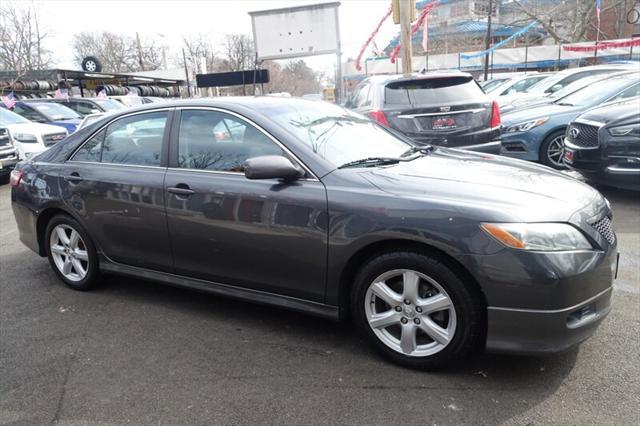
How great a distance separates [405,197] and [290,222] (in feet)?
2.30

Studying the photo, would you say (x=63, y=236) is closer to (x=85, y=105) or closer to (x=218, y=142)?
(x=218, y=142)

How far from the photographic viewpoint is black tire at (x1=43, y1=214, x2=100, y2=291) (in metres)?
3.95

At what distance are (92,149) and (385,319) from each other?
2.70 m

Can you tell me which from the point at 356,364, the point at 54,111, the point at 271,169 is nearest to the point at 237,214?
the point at 271,169

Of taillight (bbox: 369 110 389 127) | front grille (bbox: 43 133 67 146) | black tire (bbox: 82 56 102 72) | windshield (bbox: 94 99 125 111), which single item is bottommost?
front grille (bbox: 43 133 67 146)

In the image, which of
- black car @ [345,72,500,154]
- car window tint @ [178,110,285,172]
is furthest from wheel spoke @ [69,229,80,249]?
black car @ [345,72,500,154]

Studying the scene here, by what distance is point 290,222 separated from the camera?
9.56ft

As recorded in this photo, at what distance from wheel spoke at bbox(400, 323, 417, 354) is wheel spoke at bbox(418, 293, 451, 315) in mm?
131

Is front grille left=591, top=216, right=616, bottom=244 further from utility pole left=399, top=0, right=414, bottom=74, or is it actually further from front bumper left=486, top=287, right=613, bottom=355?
utility pole left=399, top=0, right=414, bottom=74

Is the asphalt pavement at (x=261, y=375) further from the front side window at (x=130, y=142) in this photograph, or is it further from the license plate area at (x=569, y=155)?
the license plate area at (x=569, y=155)

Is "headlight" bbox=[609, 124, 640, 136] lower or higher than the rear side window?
lower

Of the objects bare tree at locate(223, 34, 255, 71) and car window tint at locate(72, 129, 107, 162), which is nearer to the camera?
car window tint at locate(72, 129, 107, 162)

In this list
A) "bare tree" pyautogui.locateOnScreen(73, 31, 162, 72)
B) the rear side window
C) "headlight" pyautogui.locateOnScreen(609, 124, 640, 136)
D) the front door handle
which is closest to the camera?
the front door handle

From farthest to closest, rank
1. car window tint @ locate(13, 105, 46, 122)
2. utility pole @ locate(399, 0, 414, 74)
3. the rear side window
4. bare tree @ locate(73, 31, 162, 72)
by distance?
bare tree @ locate(73, 31, 162, 72), car window tint @ locate(13, 105, 46, 122), utility pole @ locate(399, 0, 414, 74), the rear side window
